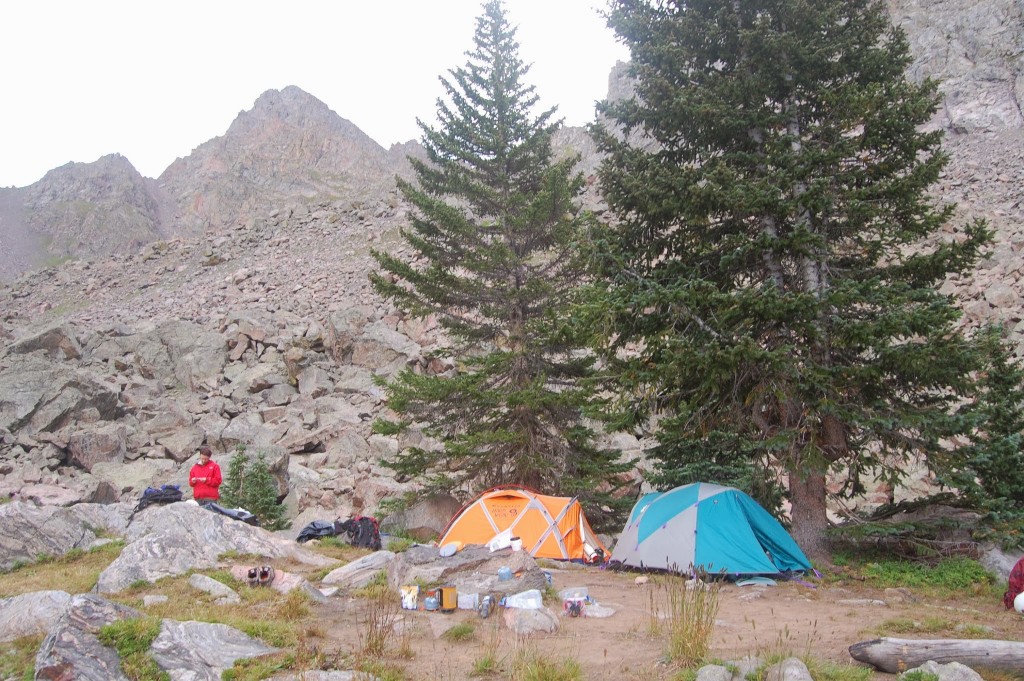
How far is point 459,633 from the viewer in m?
6.44

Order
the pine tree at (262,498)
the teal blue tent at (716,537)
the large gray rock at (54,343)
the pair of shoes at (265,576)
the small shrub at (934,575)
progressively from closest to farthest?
the pair of shoes at (265,576)
the small shrub at (934,575)
the teal blue tent at (716,537)
the pine tree at (262,498)
the large gray rock at (54,343)

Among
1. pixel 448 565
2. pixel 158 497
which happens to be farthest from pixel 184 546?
pixel 158 497

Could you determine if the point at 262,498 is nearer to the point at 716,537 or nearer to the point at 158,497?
the point at 158,497

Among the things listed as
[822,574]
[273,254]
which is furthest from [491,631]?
[273,254]

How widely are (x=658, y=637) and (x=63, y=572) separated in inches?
389

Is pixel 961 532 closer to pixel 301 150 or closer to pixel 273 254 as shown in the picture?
pixel 273 254

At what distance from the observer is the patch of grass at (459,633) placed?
6.41 metres

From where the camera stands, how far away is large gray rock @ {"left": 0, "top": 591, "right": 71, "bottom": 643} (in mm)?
6227

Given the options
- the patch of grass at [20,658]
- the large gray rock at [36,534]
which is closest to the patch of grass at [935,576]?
the patch of grass at [20,658]

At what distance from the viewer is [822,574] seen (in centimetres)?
976

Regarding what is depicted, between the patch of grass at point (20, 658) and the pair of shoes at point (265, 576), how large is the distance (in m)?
2.86

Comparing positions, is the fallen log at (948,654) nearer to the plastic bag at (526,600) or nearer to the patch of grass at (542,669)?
the patch of grass at (542,669)

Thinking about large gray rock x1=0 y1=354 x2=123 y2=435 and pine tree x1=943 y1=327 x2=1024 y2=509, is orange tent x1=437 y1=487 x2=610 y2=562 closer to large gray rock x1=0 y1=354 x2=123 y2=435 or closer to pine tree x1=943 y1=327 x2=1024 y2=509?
Answer: pine tree x1=943 y1=327 x2=1024 y2=509

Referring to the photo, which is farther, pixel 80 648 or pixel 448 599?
pixel 448 599
